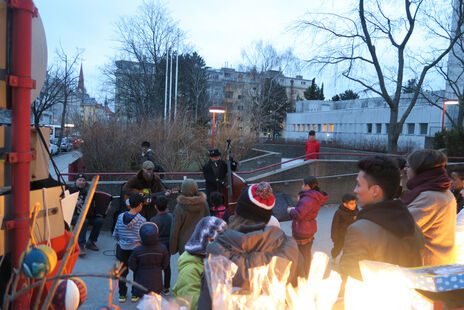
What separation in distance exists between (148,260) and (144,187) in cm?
302

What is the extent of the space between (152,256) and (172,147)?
10.3 metres

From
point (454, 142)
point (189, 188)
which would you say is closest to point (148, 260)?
point (189, 188)

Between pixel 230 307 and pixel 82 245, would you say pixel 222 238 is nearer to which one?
pixel 230 307

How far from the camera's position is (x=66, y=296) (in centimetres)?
168

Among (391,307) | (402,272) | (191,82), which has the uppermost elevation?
(191,82)

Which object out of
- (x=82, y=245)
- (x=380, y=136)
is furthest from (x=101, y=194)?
(x=380, y=136)

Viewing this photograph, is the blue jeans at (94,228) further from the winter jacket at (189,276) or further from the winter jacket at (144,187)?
the winter jacket at (189,276)

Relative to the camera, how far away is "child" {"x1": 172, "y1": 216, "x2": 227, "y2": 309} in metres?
2.61

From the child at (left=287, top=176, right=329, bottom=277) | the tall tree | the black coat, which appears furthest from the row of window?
the child at (left=287, top=176, right=329, bottom=277)

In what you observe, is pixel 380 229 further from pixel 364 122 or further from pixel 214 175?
pixel 364 122

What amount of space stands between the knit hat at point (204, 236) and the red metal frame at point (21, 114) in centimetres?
131

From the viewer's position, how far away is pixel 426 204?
295cm

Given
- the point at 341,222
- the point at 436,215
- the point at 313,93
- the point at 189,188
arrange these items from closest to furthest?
1. the point at 436,215
2. the point at 189,188
3. the point at 341,222
4. the point at 313,93

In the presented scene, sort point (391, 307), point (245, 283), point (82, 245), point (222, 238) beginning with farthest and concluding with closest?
point (82, 245) → point (222, 238) → point (245, 283) → point (391, 307)
